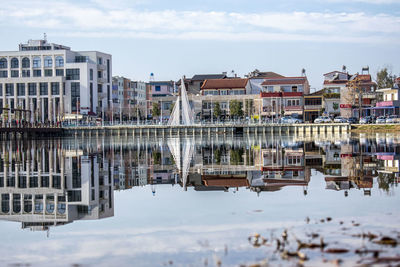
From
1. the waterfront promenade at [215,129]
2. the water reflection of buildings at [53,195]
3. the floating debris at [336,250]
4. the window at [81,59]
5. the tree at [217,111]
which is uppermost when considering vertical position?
the window at [81,59]

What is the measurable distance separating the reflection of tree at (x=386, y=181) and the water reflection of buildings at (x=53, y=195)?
7892 mm

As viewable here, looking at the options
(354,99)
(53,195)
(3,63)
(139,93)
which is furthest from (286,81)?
(53,195)

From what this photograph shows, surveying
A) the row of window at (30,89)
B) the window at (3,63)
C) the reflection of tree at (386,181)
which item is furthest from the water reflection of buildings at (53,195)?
the window at (3,63)

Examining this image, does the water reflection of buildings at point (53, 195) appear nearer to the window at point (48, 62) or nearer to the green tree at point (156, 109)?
the green tree at point (156, 109)

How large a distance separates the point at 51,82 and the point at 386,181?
97.2m

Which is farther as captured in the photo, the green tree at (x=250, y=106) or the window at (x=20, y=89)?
the window at (x=20, y=89)

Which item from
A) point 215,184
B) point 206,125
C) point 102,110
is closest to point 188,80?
point 102,110

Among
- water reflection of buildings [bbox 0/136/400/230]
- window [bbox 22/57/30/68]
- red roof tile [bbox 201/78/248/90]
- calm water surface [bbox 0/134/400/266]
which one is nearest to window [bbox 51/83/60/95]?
window [bbox 22/57/30/68]

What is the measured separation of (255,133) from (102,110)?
40.0 m

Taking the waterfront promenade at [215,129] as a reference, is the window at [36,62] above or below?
above

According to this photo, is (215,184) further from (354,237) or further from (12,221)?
(354,237)

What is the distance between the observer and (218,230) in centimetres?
1219

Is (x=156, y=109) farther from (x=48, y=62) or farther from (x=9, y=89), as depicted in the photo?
(x=9, y=89)

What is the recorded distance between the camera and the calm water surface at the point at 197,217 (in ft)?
33.8
